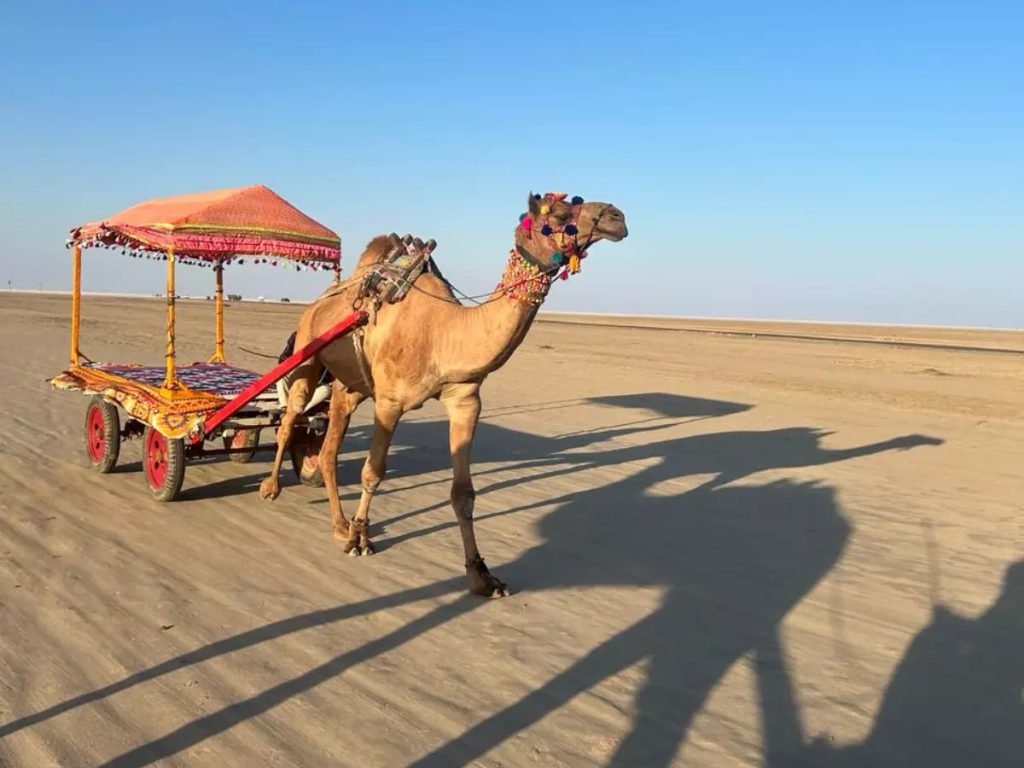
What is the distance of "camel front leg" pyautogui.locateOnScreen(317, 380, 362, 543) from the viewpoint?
7270 mm

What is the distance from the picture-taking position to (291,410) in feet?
26.4

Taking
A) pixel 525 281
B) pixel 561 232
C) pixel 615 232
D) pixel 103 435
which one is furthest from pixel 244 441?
pixel 615 232

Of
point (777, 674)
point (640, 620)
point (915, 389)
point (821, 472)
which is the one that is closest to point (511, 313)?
point (640, 620)

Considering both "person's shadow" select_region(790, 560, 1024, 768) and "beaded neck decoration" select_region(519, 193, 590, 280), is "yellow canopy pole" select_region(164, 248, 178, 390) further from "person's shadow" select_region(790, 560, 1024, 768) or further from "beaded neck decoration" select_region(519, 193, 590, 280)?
"person's shadow" select_region(790, 560, 1024, 768)

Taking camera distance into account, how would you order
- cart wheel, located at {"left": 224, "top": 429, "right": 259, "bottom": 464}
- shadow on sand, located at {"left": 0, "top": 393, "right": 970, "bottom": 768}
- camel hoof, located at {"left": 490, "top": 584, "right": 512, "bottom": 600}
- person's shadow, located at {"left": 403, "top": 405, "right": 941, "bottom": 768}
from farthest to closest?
cart wheel, located at {"left": 224, "top": 429, "right": 259, "bottom": 464}, camel hoof, located at {"left": 490, "top": 584, "right": 512, "bottom": 600}, person's shadow, located at {"left": 403, "top": 405, "right": 941, "bottom": 768}, shadow on sand, located at {"left": 0, "top": 393, "right": 970, "bottom": 768}

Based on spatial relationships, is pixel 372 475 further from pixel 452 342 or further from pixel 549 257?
pixel 549 257

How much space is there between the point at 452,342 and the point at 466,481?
3.27ft

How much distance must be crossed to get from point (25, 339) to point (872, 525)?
26.6 m

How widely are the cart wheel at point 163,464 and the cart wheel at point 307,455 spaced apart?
1.29 meters

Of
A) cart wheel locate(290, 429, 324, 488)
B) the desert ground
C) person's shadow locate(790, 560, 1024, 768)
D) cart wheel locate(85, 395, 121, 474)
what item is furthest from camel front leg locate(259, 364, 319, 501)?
person's shadow locate(790, 560, 1024, 768)

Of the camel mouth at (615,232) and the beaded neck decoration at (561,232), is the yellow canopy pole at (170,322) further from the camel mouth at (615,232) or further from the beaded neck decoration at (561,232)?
the camel mouth at (615,232)

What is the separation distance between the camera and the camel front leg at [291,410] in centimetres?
804

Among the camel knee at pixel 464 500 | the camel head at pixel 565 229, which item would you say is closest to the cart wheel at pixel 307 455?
the camel knee at pixel 464 500

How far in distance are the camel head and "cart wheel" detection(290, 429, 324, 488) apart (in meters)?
4.08
